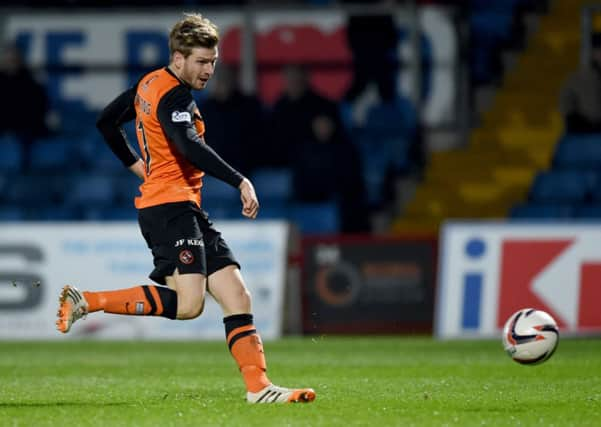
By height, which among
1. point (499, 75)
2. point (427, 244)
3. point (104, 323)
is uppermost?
point (499, 75)

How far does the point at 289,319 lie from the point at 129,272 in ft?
6.01

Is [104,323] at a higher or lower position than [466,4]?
lower

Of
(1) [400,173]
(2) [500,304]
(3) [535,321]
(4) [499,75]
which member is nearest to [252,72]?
(1) [400,173]

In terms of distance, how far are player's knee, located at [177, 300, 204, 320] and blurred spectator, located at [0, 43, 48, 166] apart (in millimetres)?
11503

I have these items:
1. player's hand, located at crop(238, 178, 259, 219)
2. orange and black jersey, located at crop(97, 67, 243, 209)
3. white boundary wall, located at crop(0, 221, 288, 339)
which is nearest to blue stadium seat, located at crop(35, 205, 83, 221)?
white boundary wall, located at crop(0, 221, 288, 339)

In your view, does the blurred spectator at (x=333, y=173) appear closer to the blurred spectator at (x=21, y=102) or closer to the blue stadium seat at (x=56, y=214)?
the blue stadium seat at (x=56, y=214)

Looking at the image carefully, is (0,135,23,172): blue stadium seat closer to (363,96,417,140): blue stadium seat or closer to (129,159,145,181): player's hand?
(363,96,417,140): blue stadium seat

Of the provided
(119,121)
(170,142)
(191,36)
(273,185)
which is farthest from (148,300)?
(273,185)

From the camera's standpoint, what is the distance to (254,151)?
1692 centimetres

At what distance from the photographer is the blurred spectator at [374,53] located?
18328 mm

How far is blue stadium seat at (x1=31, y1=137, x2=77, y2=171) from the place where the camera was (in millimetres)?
18094

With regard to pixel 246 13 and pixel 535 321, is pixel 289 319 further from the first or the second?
pixel 535 321

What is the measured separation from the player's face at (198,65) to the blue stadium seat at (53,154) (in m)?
11.4

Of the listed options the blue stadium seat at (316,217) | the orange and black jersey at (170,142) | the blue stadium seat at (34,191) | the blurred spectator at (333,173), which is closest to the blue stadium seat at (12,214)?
the blue stadium seat at (34,191)
